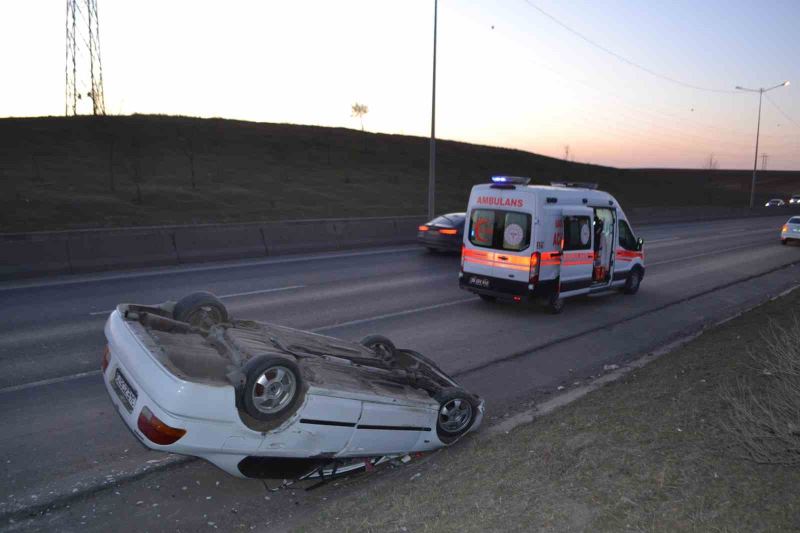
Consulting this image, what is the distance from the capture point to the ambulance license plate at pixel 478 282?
1192 cm

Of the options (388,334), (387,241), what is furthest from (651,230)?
(388,334)

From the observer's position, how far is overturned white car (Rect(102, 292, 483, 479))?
13.4ft

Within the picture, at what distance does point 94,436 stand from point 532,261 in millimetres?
7565

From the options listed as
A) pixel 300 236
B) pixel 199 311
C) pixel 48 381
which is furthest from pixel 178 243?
pixel 199 311

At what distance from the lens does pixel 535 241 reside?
11.1m

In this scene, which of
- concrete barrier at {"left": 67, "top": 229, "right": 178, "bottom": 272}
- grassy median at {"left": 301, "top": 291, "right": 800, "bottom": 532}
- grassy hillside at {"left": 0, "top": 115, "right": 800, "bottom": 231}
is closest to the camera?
grassy median at {"left": 301, "top": 291, "right": 800, "bottom": 532}

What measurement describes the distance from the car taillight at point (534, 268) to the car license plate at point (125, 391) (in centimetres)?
795

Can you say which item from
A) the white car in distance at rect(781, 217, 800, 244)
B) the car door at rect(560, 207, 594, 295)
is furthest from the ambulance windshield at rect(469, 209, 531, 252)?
the white car in distance at rect(781, 217, 800, 244)

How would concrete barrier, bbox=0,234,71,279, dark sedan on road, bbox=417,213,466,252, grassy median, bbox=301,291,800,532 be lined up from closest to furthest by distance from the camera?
grassy median, bbox=301,291,800,532 → concrete barrier, bbox=0,234,71,279 → dark sedan on road, bbox=417,213,466,252

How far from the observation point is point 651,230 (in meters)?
34.7

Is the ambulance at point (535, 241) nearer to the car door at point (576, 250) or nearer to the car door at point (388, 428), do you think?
the car door at point (576, 250)

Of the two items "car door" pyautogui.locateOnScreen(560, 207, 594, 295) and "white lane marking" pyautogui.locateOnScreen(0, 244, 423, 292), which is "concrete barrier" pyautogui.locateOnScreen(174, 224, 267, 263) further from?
"car door" pyautogui.locateOnScreen(560, 207, 594, 295)

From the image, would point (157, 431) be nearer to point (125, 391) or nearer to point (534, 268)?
point (125, 391)

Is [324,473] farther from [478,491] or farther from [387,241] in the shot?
[387,241]
